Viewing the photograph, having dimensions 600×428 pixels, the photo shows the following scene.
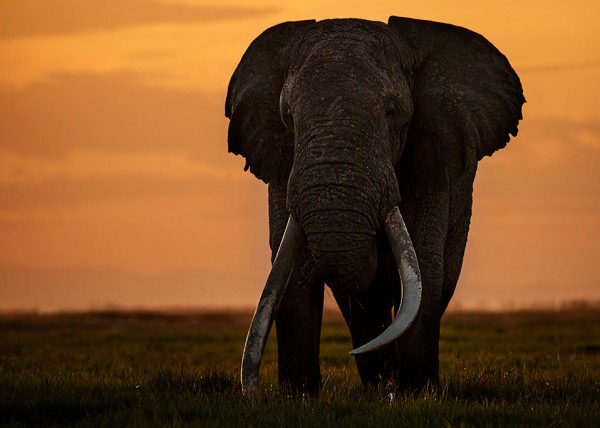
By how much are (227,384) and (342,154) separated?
3.54 m

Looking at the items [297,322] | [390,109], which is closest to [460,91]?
[390,109]

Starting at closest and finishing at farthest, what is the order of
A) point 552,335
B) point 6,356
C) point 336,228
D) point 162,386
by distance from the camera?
point 336,228 → point 162,386 → point 6,356 → point 552,335

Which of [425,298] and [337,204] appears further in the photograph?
[425,298]

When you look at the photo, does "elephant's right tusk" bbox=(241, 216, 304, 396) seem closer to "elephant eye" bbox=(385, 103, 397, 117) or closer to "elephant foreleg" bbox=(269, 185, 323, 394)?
"elephant foreleg" bbox=(269, 185, 323, 394)


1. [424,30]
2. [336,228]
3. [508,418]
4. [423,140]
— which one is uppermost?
[424,30]

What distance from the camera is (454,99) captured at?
42.2ft

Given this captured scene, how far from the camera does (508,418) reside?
11.1 metres

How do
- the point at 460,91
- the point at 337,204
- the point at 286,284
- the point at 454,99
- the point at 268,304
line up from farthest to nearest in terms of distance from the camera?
the point at 460,91 → the point at 454,99 → the point at 286,284 → the point at 268,304 → the point at 337,204

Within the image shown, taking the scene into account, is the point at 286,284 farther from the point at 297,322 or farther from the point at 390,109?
the point at 390,109

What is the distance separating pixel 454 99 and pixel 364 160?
1.94 m

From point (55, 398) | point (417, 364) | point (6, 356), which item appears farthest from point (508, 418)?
point (6, 356)

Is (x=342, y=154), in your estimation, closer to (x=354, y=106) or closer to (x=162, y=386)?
(x=354, y=106)

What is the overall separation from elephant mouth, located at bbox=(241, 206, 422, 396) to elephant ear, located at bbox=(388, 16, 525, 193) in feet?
3.76

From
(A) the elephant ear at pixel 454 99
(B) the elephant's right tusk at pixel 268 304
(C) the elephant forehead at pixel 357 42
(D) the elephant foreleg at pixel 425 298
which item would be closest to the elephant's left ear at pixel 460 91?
(A) the elephant ear at pixel 454 99
